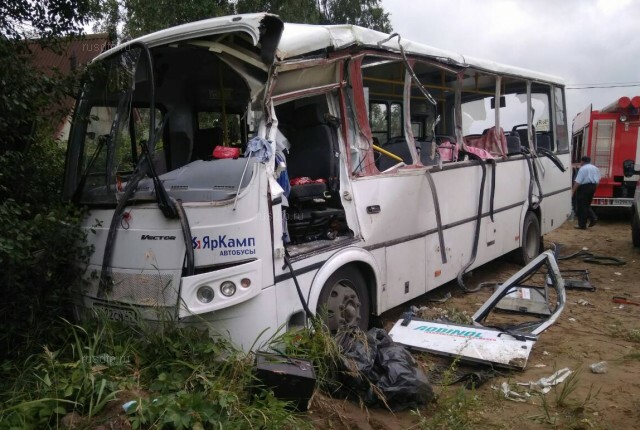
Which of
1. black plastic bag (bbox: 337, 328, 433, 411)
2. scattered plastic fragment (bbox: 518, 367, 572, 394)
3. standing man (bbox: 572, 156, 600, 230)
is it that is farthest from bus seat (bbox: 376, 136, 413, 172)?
standing man (bbox: 572, 156, 600, 230)

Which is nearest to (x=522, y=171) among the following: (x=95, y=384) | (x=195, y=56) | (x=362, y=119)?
(x=362, y=119)

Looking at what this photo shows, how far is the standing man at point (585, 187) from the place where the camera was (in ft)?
43.3

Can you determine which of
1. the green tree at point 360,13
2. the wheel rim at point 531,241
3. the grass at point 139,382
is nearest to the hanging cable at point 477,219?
the wheel rim at point 531,241

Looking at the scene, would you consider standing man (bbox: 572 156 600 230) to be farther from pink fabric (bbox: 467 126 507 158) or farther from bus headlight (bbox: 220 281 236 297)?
bus headlight (bbox: 220 281 236 297)

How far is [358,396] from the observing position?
12.6 ft

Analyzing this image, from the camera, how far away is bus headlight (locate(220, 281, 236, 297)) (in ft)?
11.8

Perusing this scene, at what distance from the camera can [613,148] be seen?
45.6 ft

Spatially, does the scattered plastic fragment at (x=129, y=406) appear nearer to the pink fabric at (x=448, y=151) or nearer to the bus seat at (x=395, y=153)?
the bus seat at (x=395, y=153)

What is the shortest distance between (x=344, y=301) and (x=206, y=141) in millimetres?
2254

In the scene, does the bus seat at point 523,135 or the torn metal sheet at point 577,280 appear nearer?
the torn metal sheet at point 577,280

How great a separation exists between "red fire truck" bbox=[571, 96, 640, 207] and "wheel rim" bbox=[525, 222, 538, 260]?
617 centimetres

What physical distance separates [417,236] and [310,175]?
1378 millimetres

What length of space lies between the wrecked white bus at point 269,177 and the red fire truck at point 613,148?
8.46 m

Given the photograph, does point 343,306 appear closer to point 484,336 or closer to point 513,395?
point 484,336
